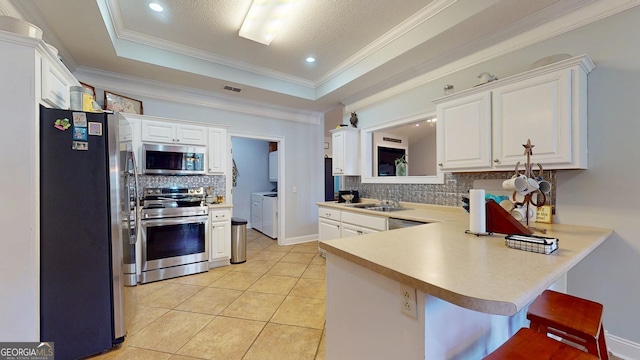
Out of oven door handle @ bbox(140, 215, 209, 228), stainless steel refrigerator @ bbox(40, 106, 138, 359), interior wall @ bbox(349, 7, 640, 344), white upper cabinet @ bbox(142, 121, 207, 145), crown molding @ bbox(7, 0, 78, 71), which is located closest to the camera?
stainless steel refrigerator @ bbox(40, 106, 138, 359)

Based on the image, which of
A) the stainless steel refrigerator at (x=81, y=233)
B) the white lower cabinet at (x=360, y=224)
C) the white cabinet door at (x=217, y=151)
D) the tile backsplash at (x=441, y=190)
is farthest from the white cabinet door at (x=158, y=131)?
the tile backsplash at (x=441, y=190)

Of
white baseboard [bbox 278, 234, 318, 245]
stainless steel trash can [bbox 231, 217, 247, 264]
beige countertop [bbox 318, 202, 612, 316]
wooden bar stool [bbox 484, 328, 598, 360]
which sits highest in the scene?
beige countertop [bbox 318, 202, 612, 316]

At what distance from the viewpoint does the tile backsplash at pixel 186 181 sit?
357 cm

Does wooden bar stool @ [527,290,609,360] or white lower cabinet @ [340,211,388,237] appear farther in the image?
white lower cabinet @ [340,211,388,237]

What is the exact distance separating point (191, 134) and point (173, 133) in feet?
0.75

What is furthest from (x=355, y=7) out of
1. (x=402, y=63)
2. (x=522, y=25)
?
(x=522, y=25)

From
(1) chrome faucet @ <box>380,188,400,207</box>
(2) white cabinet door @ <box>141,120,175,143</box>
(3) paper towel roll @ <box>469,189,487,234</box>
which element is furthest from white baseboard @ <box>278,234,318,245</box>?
(3) paper towel roll @ <box>469,189,487,234</box>

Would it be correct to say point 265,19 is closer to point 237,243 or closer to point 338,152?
point 338,152

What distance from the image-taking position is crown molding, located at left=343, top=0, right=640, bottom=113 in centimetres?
188

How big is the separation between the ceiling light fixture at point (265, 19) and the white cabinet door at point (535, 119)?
6.77ft

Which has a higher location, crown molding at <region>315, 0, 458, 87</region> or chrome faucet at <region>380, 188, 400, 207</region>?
crown molding at <region>315, 0, 458, 87</region>

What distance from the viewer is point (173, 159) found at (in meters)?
3.52

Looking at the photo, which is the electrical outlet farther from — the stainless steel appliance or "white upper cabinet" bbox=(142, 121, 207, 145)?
"white upper cabinet" bbox=(142, 121, 207, 145)

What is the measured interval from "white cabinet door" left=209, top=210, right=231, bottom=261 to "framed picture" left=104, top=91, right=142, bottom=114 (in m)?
1.79
